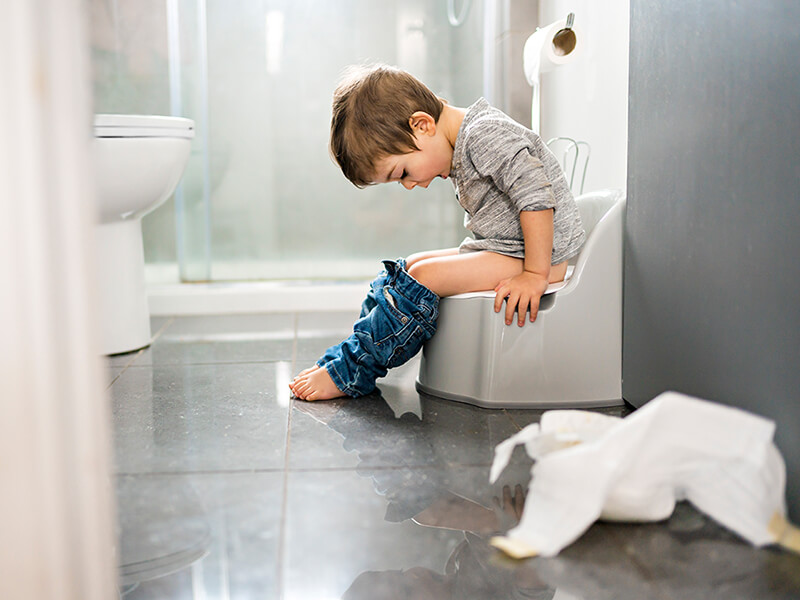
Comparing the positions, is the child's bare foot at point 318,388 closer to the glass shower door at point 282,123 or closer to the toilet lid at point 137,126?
the toilet lid at point 137,126

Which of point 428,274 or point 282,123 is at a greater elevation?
point 282,123

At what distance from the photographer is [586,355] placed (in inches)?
47.7

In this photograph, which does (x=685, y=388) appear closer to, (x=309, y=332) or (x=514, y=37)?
(x=309, y=332)

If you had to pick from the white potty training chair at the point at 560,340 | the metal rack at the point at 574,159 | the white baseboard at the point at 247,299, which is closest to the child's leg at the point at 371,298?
the white potty training chair at the point at 560,340

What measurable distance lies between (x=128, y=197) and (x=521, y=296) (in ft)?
2.98

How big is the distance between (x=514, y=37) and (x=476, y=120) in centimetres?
98

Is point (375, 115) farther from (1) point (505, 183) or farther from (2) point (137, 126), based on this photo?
(2) point (137, 126)

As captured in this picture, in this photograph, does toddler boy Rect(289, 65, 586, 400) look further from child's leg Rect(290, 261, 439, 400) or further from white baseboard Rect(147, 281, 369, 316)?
white baseboard Rect(147, 281, 369, 316)

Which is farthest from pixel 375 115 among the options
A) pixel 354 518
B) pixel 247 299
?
pixel 247 299

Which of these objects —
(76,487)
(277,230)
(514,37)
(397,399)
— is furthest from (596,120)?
(76,487)

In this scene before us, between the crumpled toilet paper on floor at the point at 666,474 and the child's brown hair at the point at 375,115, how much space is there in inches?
25.1

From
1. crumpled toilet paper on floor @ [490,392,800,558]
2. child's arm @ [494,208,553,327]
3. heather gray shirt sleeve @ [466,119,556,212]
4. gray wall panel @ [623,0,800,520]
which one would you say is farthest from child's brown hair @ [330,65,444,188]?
crumpled toilet paper on floor @ [490,392,800,558]

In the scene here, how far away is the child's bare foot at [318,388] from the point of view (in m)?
1.29

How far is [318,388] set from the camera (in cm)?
129
